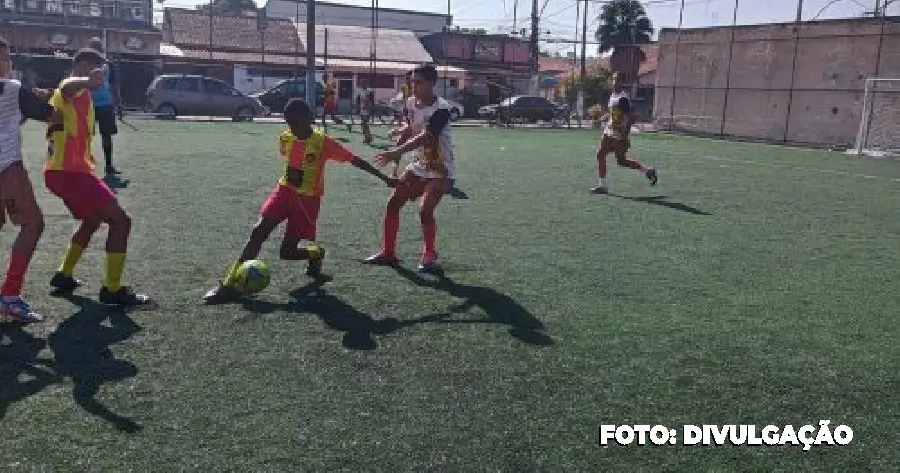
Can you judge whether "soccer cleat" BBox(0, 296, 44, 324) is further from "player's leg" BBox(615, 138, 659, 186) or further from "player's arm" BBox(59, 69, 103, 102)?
"player's leg" BBox(615, 138, 659, 186)

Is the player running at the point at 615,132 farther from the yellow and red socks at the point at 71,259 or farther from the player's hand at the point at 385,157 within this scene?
the yellow and red socks at the point at 71,259

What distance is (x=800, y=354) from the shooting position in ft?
16.6

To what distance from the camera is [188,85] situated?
30.0 meters

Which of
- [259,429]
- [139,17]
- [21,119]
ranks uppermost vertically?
[139,17]

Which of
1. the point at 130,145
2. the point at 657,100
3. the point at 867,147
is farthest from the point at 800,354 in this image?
the point at 657,100

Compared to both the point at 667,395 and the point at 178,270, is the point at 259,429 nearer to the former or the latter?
the point at 667,395

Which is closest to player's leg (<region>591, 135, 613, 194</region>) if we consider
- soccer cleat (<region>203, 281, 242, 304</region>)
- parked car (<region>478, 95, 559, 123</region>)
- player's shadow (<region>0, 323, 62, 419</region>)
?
soccer cleat (<region>203, 281, 242, 304</region>)

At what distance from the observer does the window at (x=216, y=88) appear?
1193 inches

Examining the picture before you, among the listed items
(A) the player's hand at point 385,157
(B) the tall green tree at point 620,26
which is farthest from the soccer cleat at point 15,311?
(B) the tall green tree at point 620,26

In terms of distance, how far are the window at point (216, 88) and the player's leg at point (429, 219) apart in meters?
25.6

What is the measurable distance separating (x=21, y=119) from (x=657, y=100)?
3783 cm

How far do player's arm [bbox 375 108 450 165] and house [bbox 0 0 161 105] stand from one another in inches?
972

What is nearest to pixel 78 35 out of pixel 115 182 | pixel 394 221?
pixel 115 182

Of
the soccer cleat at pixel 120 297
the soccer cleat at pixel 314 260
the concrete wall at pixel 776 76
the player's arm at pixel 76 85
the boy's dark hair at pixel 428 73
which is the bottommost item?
the soccer cleat at pixel 120 297
